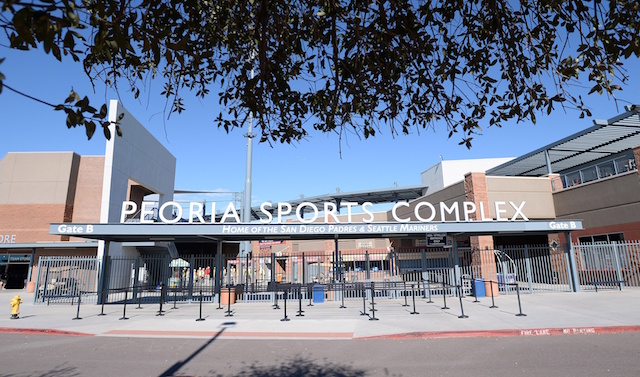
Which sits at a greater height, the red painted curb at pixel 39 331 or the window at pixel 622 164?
the window at pixel 622 164

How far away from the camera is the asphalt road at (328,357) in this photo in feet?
23.2

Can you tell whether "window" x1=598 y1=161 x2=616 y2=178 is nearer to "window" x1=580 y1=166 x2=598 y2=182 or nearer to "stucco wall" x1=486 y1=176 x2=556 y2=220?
"window" x1=580 y1=166 x2=598 y2=182

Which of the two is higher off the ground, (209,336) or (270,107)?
(270,107)

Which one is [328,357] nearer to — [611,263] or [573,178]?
[611,263]

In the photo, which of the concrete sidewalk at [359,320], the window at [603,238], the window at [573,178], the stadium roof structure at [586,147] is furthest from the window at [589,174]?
the concrete sidewalk at [359,320]

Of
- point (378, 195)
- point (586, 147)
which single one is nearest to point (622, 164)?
point (586, 147)

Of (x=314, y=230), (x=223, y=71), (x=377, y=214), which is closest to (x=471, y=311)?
(x=314, y=230)

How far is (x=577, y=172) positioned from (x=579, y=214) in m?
8.15

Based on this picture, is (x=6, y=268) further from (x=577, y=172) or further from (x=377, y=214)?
(x=577, y=172)

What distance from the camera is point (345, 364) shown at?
25.0 ft

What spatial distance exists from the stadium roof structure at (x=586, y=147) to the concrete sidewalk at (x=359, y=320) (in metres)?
8.86

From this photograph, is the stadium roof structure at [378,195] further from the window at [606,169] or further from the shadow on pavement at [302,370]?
the shadow on pavement at [302,370]

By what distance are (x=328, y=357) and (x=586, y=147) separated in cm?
2503

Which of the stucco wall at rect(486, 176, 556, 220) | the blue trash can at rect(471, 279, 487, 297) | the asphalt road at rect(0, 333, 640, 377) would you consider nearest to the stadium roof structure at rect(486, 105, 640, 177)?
the stucco wall at rect(486, 176, 556, 220)
